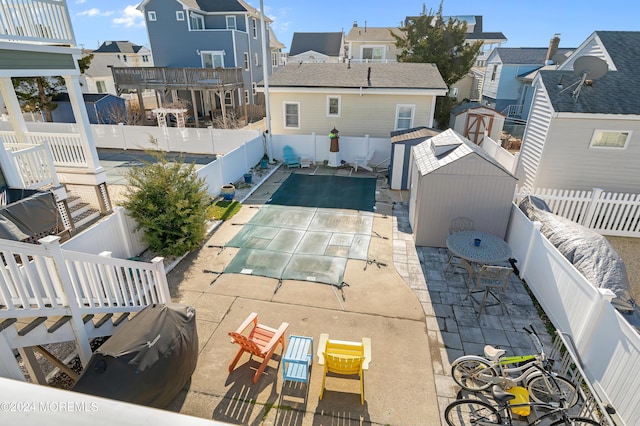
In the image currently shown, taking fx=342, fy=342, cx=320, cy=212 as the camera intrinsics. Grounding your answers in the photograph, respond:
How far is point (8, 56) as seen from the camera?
7.56 m

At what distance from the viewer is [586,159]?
1091cm

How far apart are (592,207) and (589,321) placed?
222 inches

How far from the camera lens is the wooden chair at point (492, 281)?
6.45 metres

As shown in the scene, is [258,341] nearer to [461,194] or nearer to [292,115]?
[461,194]

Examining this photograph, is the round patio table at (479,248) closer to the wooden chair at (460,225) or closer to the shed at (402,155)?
the wooden chair at (460,225)

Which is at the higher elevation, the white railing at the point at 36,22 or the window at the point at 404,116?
the white railing at the point at 36,22

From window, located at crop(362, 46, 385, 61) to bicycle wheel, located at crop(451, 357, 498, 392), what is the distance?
31268mm

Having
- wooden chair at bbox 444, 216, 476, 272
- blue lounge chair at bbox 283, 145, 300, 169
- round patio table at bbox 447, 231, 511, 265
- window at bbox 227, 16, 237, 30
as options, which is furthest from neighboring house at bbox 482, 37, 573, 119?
round patio table at bbox 447, 231, 511, 265

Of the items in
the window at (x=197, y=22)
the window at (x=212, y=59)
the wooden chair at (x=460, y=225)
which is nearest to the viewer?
the wooden chair at (x=460, y=225)

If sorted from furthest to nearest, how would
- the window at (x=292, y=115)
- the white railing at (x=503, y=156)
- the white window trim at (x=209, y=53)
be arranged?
the white window trim at (x=209, y=53) → the window at (x=292, y=115) → the white railing at (x=503, y=156)

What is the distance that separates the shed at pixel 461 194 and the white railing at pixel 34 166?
31.7 feet

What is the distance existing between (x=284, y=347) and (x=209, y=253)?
→ 150 inches

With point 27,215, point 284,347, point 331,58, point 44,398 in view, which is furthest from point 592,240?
point 331,58

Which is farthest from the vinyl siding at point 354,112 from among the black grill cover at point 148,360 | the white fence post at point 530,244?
the black grill cover at point 148,360
